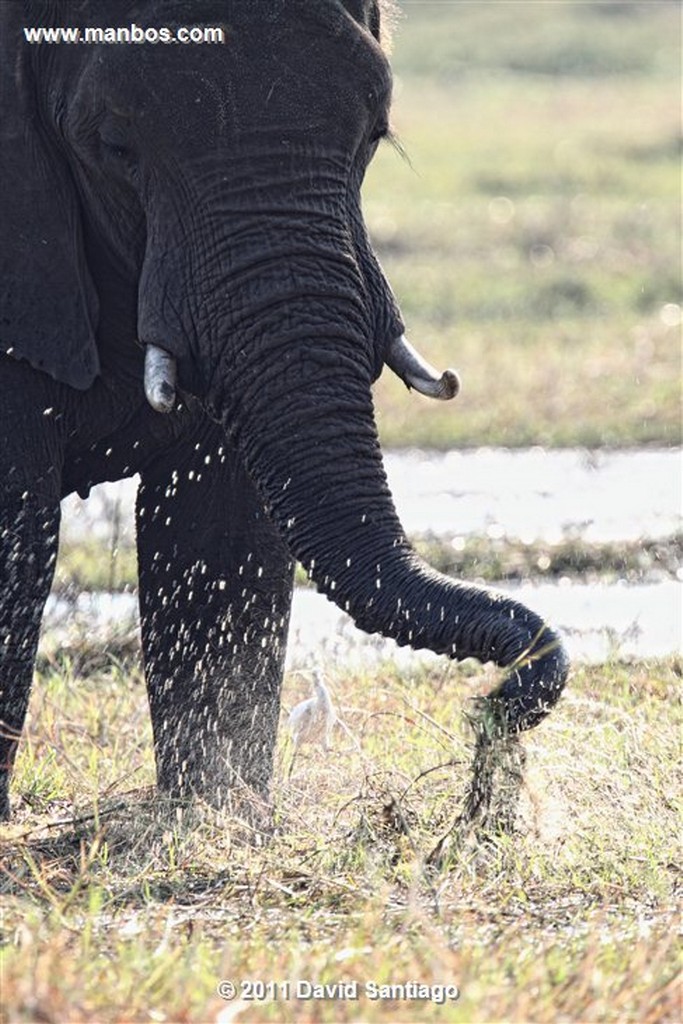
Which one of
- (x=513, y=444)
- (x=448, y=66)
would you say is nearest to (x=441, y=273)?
(x=513, y=444)

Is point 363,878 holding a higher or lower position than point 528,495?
lower

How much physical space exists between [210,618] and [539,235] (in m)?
14.9

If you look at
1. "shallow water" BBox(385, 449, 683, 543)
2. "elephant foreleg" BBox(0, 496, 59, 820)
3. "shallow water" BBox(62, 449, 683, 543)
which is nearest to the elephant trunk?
"elephant foreleg" BBox(0, 496, 59, 820)

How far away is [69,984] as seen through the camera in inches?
162

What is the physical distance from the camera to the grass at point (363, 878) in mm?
4227

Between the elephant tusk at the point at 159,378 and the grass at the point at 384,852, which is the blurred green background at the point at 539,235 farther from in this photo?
the elephant tusk at the point at 159,378

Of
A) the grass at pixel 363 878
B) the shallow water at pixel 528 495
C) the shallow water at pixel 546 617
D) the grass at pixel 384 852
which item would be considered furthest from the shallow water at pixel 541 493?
the grass at pixel 363 878

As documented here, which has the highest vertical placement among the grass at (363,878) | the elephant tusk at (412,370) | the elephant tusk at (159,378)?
the elephant tusk at (412,370)

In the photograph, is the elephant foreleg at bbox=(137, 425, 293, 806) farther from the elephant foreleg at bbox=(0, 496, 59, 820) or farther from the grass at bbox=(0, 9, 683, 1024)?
the elephant foreleg at bbox=(0, 496, 59, 820)

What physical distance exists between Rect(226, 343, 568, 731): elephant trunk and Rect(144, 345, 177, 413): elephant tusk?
6.6 inches

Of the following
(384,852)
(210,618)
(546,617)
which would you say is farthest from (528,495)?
(384,852)

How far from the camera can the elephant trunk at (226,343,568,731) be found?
496 cm

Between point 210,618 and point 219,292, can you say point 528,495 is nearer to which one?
point 210,618

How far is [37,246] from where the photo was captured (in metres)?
5.72
